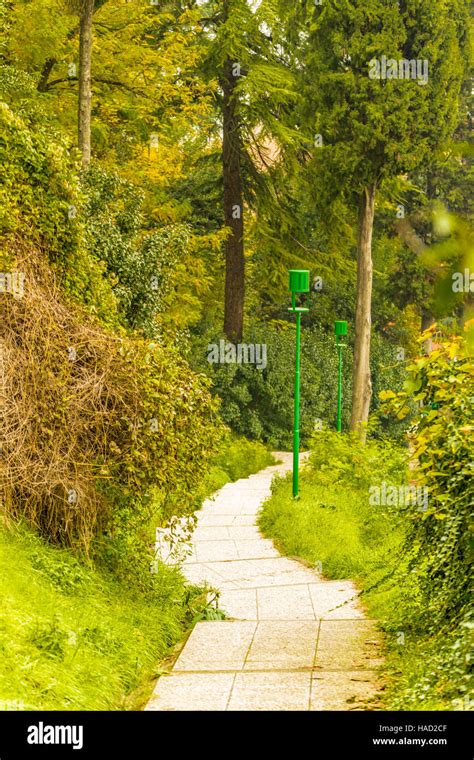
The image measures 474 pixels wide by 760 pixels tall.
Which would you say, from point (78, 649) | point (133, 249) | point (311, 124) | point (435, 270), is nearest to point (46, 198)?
point (78, 649)

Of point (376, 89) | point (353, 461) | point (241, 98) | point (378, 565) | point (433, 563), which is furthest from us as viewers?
point (241, 98)

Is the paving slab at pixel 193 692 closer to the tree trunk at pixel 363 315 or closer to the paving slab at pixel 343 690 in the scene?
the paving slab at pixel 343 690

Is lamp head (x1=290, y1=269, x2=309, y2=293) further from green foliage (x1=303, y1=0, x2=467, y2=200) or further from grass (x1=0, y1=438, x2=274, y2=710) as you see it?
green foliage (x1=303, y1=0, x2=467, y2=200)

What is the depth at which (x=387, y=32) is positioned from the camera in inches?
833

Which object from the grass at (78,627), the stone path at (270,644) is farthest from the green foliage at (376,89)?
the grass at (78,627)

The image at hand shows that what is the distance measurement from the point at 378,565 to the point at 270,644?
304cm

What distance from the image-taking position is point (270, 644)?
7527mm

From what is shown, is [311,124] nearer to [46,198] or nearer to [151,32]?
[151,32]

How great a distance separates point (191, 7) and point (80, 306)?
18538 mm

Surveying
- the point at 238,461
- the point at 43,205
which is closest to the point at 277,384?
the point at 238,461

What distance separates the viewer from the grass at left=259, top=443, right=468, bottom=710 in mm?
5758
